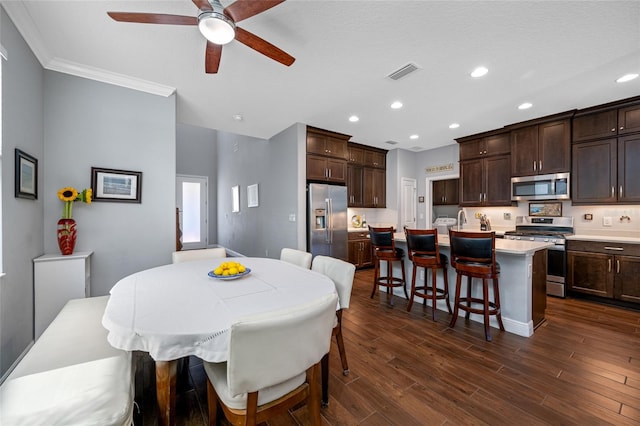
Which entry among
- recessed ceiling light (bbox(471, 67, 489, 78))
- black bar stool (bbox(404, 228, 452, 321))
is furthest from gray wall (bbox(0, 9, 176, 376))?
recessed ceiling light (bbox(471, 67, 489, 78))

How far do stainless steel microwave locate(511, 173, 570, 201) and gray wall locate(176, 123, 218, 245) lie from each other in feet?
25.8

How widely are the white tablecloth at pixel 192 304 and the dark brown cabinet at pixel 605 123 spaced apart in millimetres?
4610

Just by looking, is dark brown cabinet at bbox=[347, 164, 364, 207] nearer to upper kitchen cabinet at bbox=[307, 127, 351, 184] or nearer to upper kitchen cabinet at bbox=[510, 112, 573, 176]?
upper kitchen cabinet at bbox=[307, 127, 351, 184]

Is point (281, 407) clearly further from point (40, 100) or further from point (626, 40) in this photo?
point (626, 40)

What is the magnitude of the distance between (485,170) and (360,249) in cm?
286

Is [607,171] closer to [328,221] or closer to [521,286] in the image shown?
[521,286]

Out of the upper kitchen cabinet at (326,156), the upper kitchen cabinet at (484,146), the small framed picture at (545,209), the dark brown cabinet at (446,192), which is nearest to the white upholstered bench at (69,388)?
the upper kitchen cabinet at (326,156)

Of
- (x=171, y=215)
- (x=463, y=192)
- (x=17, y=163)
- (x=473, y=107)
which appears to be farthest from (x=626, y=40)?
(x=17, y=163)

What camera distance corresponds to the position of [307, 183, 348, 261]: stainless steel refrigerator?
4.41 metres

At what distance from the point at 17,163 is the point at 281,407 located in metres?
2.78

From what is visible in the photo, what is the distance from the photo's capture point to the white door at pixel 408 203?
6.06 metres

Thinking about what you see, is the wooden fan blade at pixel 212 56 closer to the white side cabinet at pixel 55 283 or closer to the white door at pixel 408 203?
the white side cabinet at pixel 55 283

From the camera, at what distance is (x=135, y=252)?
305cm

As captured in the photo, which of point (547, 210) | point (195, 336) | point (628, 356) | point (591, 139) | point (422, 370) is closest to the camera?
point (195, 336)
